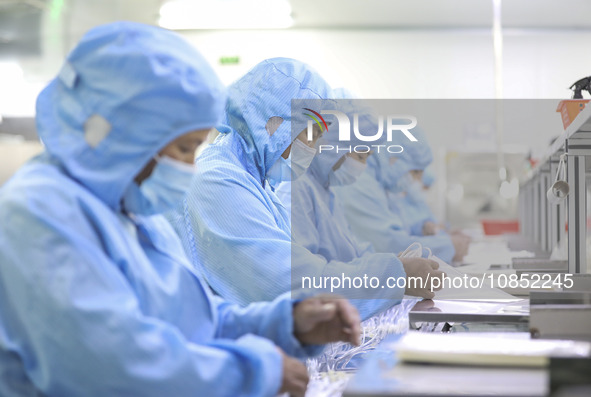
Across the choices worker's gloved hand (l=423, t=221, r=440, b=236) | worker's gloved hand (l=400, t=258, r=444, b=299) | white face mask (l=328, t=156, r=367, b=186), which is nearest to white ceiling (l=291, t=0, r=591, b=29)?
worker's gloved hand (l=423, t=221, r=440, b=236)

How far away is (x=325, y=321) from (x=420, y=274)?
0.77 metres

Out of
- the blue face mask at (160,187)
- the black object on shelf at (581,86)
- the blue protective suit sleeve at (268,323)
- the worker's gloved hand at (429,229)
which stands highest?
the blue face mask at (160,187)

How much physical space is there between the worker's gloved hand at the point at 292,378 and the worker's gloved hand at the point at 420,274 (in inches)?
34.5

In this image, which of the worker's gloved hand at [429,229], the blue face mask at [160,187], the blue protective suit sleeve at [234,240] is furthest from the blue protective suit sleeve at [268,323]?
the worker's gloved hand at [429,229]

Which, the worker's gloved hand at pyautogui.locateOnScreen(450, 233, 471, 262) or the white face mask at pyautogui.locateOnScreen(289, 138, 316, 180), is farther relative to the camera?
the worker's gloved hand at pyautogui.locateOnScreen(450, 233, 471, 262)

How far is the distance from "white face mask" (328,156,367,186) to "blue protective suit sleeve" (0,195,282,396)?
1.60 meters

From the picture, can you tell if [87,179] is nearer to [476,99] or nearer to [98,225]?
[98,225]

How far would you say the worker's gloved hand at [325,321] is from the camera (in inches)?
42.1

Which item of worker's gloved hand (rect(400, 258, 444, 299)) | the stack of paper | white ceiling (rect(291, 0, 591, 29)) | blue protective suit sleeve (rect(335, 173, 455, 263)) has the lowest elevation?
blue protective suit sleeve (rect(335, 173, 455, 263))

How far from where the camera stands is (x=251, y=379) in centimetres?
92

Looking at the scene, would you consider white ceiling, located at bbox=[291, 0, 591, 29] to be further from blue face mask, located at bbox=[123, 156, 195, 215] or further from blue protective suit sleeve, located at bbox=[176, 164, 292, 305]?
blue face mask, located at bbox=[123, 156, 195, 215]

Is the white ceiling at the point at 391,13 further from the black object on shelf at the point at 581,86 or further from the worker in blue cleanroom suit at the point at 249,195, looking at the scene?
the worker in blue cleanroom suit at the point at 249,195

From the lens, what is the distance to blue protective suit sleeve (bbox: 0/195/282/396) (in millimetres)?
823

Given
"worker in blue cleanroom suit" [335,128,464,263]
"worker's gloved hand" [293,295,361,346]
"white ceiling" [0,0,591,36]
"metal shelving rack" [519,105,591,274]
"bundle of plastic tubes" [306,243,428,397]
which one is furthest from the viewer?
"white ceiling" [0,0,591,36]
